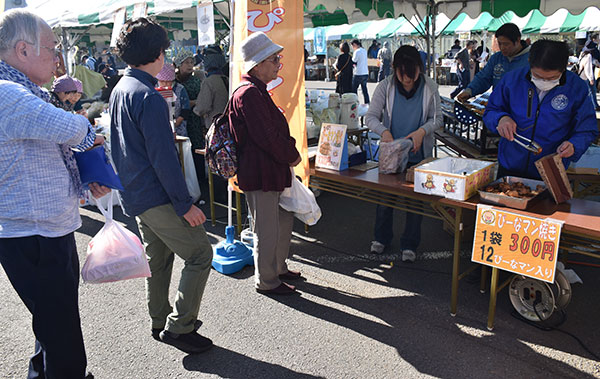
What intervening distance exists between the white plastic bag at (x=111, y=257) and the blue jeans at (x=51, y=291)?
90 mm

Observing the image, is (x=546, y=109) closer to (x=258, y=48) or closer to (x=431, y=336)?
(x=431, y=336)

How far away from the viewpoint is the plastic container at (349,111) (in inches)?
216

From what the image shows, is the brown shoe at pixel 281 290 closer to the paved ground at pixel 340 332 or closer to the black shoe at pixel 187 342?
the paved ground at pixel 340 332

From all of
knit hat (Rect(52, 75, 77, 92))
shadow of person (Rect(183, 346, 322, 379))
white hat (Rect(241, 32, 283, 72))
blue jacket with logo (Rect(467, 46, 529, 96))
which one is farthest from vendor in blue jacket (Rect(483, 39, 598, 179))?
knit hat (Rect(52, 75, 77, 92))

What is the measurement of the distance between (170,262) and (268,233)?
0.73m

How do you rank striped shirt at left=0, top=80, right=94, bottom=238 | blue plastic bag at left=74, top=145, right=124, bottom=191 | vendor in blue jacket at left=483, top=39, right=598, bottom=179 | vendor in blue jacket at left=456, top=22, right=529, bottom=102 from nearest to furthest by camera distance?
striped shirt at left=0, top=80, right=94, bottom=238
blue plastic bag at left=74, top=145, right=124, bottom=191
vendor in blue jacket at left=483, top=39, right=598, bottom=179
vendor in blue jacket at left=456, top=22, right=529, bottom=102

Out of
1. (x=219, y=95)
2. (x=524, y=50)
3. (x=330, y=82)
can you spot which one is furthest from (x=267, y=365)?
(x=330, y=82)

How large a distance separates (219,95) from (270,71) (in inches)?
102

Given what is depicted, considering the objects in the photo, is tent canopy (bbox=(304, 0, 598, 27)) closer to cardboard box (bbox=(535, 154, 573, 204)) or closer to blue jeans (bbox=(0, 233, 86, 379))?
cardboard box (bbox=(535, 154, 573, 204))

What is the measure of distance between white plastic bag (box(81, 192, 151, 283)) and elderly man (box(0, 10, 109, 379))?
0.43 ft

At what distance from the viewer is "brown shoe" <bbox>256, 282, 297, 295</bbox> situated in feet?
11.5

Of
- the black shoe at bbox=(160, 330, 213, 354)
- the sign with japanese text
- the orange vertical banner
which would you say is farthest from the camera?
the sign with japanese text

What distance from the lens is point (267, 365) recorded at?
2.72m

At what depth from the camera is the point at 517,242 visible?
2666 mm
